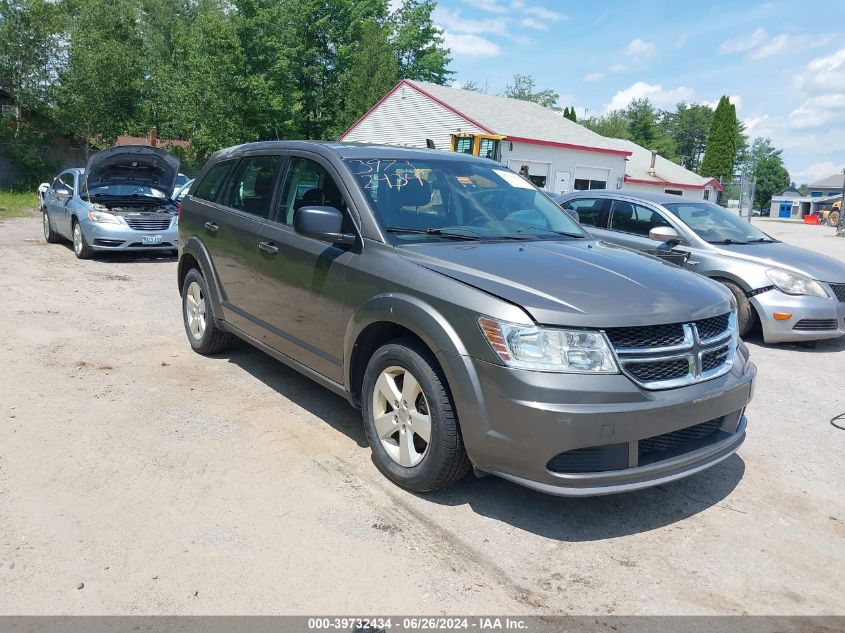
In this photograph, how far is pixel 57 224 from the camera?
43.1 ft

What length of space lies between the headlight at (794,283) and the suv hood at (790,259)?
65 millimetres

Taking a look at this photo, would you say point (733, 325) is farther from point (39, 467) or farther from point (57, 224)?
point (57, 224)

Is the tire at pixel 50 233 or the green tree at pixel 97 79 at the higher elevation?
the green tree at pixel 97 79

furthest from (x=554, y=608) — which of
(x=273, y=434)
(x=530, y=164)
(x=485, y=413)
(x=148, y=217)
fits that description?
(x=530, y=164)

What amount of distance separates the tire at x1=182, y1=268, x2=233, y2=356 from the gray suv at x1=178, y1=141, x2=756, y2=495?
899 mm

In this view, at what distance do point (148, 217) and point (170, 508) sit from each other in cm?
968

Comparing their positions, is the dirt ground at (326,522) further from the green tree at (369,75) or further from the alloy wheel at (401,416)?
the green tree at (369,75)

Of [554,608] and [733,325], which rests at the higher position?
[733,325]

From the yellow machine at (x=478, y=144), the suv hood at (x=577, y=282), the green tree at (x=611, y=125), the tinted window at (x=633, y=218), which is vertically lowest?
the suv hood at (x=577, y=282)

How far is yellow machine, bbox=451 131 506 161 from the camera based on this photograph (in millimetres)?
25487

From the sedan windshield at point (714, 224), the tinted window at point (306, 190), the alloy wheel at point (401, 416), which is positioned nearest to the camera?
the alloy wheel at point (401, 416)

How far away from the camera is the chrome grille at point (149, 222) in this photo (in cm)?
1194

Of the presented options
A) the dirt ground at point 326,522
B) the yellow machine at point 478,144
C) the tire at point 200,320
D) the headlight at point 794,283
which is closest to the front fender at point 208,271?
the tire at point 200,320

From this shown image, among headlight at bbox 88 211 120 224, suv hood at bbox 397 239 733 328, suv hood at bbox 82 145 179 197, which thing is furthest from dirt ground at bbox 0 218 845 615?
suv hood at bbox 82 145 179 197
